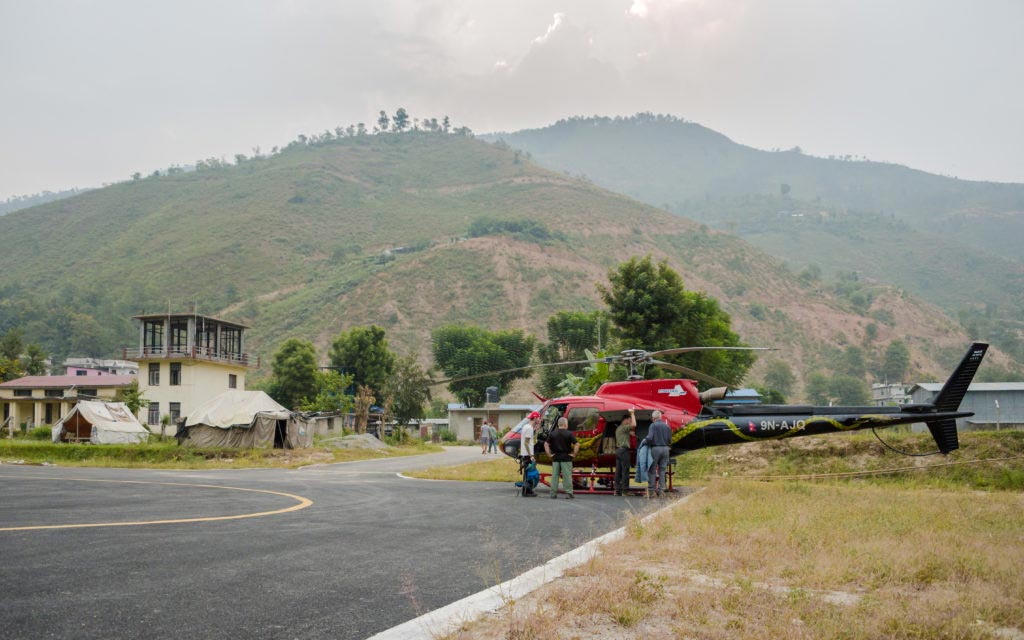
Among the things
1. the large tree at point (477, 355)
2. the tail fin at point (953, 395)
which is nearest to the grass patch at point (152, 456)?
the tail fin at point (953, 395)

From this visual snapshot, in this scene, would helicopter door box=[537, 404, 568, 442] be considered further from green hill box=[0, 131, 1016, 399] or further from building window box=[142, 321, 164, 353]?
green hill box=[0, 131, 1016, 399]

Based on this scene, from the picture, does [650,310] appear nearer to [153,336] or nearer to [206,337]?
[206,337]

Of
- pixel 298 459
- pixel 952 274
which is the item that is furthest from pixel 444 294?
pixel 952 274

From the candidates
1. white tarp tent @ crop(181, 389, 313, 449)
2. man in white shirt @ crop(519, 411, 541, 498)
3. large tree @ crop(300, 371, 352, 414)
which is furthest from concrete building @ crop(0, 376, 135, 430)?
man in white shirt @ crop(519, 411, 541, 498)

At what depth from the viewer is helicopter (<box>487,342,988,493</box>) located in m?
15.3

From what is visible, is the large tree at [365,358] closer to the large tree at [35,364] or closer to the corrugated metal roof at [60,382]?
the corrugated metal roof at [60,382]

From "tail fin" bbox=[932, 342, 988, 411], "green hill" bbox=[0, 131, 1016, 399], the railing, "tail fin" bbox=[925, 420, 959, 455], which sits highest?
"green hill" bbox=[0, 131, 1016, 399]

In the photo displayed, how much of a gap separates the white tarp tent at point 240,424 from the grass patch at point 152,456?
53.4 inches

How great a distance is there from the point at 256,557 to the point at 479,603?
3119mm

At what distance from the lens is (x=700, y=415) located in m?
17.1

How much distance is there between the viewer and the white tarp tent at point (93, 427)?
125 ft

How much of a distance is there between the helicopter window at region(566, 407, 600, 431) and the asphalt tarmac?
271 cm

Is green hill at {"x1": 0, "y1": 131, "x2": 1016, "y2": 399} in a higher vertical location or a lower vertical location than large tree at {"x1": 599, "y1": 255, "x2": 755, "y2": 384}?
higher

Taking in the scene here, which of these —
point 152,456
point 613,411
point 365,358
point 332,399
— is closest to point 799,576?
point 613,411
